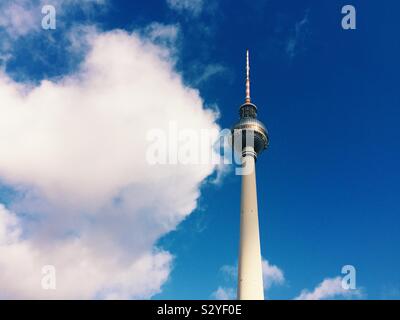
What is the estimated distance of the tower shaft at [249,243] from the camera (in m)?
137

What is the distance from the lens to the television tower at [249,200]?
13838 centimetres

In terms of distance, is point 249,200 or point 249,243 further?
point 249,200

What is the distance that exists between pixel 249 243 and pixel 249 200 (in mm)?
15972

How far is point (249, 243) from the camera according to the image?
145375mm

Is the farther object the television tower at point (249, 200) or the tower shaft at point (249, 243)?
the television tower at point (249, 200)

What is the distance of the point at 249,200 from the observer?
15250 cm

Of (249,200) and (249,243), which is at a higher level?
(249,200)

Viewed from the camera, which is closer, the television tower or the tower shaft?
the tower shaft

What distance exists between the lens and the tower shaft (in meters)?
137
